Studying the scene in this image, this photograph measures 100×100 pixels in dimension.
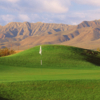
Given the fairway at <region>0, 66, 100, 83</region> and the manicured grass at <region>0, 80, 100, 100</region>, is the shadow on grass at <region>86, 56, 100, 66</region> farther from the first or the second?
the manicured grass at <region>0, 80, 100, 100</region>

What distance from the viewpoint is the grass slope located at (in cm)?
3194

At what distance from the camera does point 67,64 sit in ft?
108

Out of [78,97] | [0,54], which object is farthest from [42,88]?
[0,54]

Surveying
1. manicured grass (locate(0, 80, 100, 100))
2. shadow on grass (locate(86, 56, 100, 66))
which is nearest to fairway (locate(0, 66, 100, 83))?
manicured grass (locate(0, 80, 100, 100))

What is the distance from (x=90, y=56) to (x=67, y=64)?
9728 mm

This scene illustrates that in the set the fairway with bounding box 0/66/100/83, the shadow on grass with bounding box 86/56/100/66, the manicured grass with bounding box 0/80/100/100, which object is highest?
the shadow on grass with bounding box 86/56/100/66

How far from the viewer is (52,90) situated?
13.0 m

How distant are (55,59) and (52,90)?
2271 cm

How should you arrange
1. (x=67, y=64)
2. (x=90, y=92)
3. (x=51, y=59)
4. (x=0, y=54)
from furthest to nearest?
(x=0, y=54)
(x=51, y=59)
(x=67, y=64)
(x=90, y=92)

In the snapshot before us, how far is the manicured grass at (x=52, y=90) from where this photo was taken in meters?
12.2

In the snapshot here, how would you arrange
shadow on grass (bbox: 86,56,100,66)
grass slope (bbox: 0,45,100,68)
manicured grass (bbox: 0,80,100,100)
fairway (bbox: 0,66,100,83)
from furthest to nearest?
shadow on grass (bbox: 86,56,100,66), grass slope (bbox: 0,45,100,68), fairway (bbox: 0,66,100,83), manicured grass (bbox: 0,80,100,100)

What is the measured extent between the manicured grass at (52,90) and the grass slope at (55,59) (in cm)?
1745

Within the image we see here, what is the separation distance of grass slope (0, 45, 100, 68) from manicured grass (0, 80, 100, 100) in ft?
57.2

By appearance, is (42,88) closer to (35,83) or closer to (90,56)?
(35,83)
